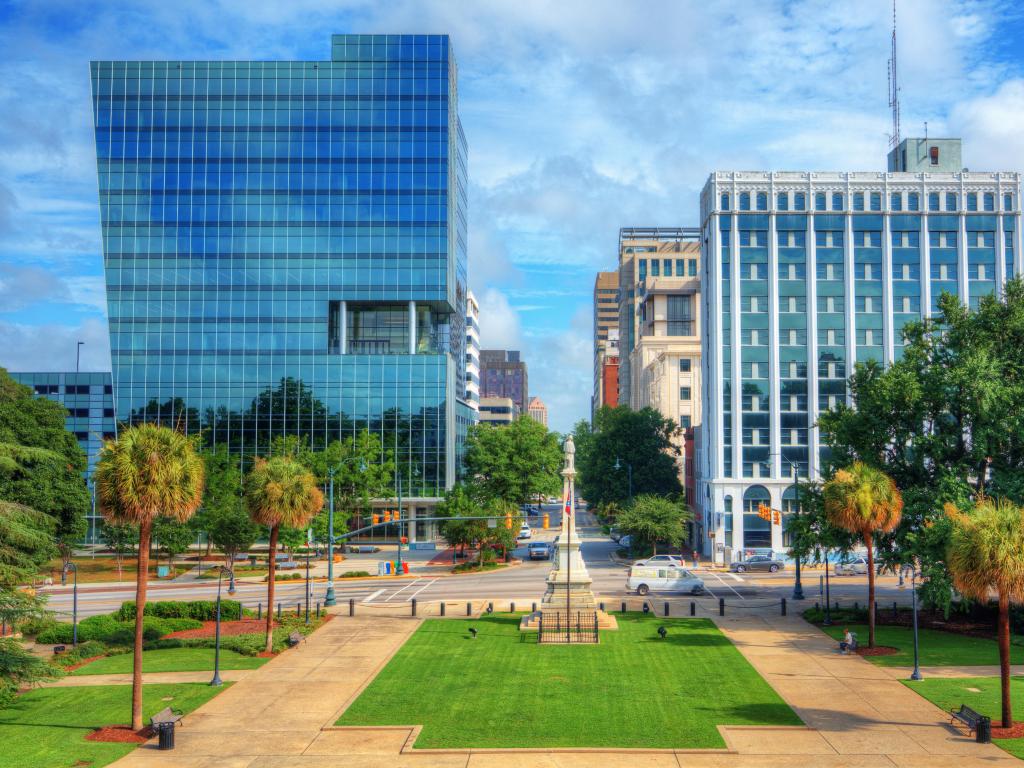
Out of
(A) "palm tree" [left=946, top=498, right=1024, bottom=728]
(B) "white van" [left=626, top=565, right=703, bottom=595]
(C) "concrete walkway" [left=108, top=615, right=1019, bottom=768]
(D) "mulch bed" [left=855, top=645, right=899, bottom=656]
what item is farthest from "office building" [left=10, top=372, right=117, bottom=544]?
(A) "palm tree" [left=946, top=498, right=1024, bottom=728]

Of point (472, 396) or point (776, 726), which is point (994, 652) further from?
point (472, 396)

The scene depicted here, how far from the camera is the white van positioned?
55.3 m

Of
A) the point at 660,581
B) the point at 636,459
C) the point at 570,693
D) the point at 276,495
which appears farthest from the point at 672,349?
the point at 570,693

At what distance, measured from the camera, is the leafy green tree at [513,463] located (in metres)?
82.5

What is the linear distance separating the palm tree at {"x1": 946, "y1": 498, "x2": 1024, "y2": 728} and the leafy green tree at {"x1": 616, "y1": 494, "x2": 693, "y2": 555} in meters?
46.3

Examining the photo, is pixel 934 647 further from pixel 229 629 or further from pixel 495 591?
pixel 229 629

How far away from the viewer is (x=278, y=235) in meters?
89.0

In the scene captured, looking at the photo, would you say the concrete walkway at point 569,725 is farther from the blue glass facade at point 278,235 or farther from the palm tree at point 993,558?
the blue glass facade at point 278,235

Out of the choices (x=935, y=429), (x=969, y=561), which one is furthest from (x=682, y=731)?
(x=935, y=429)

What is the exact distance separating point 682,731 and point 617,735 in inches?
79.1

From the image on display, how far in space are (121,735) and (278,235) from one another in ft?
226

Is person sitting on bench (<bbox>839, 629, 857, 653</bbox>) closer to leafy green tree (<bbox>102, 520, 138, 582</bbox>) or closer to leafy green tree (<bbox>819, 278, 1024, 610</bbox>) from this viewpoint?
leafy green tree (<bbox>819, 278, 1024, 610</bbox>)

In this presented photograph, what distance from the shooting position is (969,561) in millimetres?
24531

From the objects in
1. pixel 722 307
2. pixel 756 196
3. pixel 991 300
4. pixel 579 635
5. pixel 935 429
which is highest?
pixel 756 196
